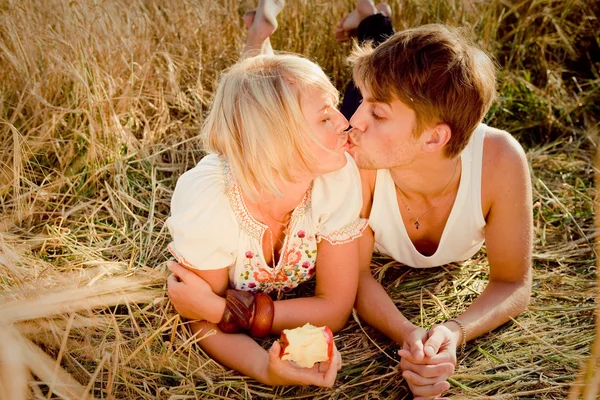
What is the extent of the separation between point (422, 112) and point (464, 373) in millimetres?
931

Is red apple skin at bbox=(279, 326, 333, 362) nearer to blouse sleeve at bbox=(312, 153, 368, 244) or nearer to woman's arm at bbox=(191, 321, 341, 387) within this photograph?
woman's arm at bbox=(191, 321, 341, 387)

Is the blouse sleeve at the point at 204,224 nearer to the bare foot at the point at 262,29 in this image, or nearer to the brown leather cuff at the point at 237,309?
the brown leather cuff at the point at 237,309

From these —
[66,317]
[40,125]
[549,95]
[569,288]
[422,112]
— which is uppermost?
[422,112]

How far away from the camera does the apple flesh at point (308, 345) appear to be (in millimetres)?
1845

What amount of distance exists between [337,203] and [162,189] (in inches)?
→ 44.1

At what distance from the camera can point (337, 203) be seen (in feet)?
7.54

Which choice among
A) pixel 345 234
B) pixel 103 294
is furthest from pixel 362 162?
pixel 103 294

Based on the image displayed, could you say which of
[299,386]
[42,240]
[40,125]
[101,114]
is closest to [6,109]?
[40,125]

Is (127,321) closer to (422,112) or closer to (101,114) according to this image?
(101,114)

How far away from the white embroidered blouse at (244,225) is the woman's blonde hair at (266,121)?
4.5 inches

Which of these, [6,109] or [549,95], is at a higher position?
[6,109]

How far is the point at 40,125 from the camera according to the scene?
2.99 m

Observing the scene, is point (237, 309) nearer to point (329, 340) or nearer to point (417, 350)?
point (329, 340)

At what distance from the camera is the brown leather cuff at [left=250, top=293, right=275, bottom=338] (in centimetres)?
218
